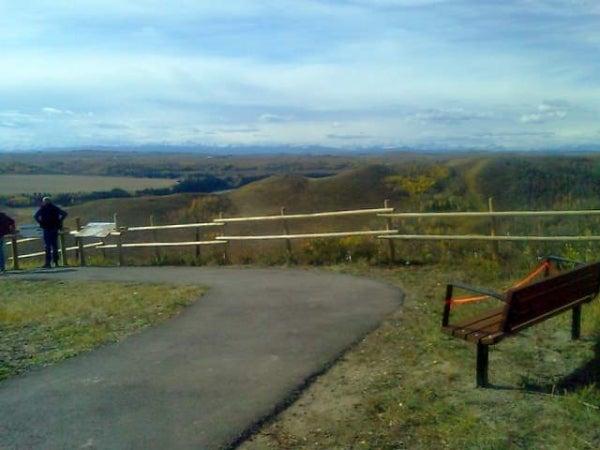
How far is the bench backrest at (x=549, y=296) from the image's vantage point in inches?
245

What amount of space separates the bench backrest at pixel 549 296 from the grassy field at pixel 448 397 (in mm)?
527

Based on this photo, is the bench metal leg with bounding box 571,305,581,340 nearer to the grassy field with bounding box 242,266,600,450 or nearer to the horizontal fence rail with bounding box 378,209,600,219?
the grassy field with bounding box 242,266,600,450

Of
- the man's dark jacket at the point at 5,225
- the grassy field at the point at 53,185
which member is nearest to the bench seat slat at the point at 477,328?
the man's dark jacket at the point at 5,225

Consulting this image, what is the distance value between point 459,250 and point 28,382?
9080 millimetres

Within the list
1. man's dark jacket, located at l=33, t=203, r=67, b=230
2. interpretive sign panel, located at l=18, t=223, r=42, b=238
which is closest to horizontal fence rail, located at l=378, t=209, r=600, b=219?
→ man's dark jacket, located at l=33, t=203, r=67, b=230

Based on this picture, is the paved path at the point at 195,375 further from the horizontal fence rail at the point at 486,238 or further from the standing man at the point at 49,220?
the standing man at the point at 49,220

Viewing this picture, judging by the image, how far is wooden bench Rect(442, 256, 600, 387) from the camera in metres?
6.20

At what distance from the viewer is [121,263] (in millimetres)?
18797

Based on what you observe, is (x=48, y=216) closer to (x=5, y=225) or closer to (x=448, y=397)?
(x=5, y=225)

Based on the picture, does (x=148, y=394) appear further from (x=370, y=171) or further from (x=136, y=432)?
(x=370, y=171)

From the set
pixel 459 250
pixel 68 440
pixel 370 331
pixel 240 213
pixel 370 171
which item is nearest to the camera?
pixel 68 440

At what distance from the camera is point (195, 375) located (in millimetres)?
7160

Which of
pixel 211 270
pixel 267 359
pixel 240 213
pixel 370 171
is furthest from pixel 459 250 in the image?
pixel 370 171

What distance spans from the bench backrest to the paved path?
6.76 feet
